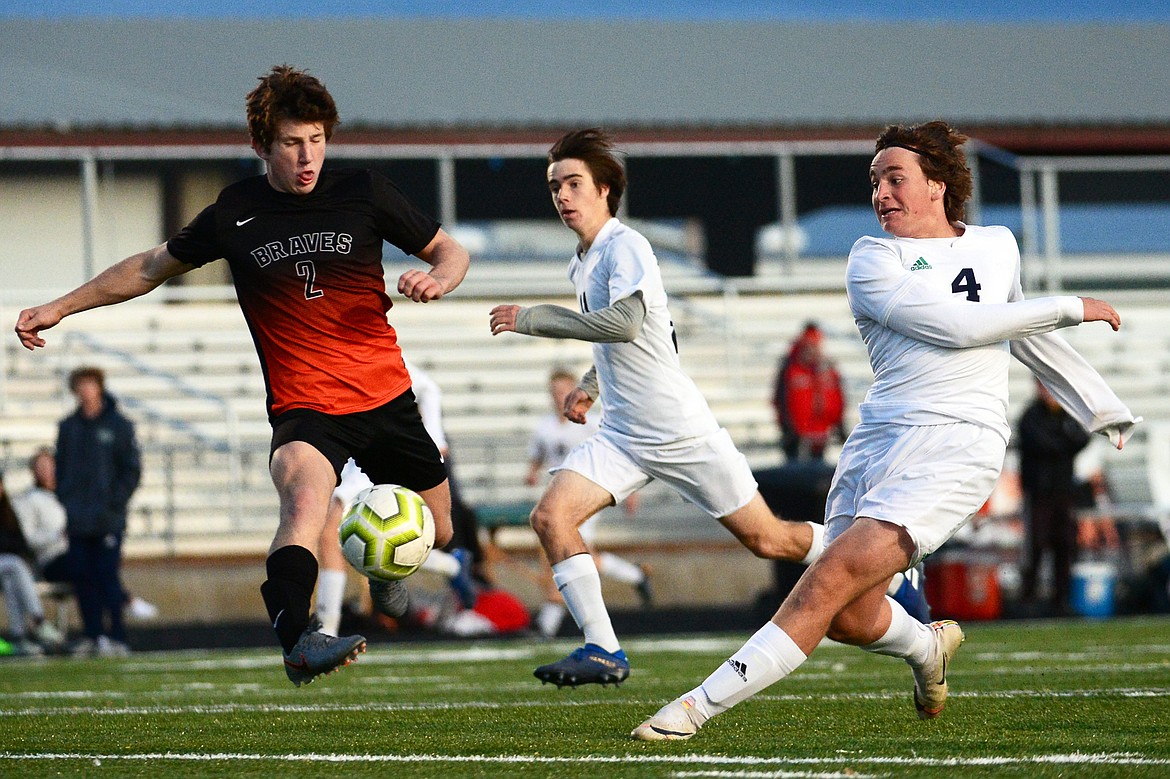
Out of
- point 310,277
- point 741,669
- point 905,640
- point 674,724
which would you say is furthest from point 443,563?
point 741,669

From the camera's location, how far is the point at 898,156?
5.88 meters

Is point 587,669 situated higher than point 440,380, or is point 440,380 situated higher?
point 440,380

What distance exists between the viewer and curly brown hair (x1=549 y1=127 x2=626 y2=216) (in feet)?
25.4

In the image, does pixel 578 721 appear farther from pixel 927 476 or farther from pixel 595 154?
pixel 595 154

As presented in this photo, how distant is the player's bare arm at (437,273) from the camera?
6121 mm

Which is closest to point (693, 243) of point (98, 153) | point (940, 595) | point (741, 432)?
point (741, 432)

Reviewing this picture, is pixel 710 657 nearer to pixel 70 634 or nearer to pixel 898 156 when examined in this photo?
pixel 898 156

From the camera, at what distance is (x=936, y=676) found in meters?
6.13

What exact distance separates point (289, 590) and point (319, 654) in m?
0.34

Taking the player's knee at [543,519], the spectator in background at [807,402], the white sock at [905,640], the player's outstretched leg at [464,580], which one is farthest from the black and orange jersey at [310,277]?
the spectator in background at [807,402]

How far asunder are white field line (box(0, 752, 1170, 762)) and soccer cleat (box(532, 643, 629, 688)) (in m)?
1.47

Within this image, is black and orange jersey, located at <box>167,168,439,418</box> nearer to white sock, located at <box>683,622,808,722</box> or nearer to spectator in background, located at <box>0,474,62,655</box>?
white sock, located at <box>683,622,808,722</box>

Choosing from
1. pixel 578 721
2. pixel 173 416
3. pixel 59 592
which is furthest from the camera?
pixel 173 416

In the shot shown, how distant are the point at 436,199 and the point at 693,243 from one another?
12.6 feet
